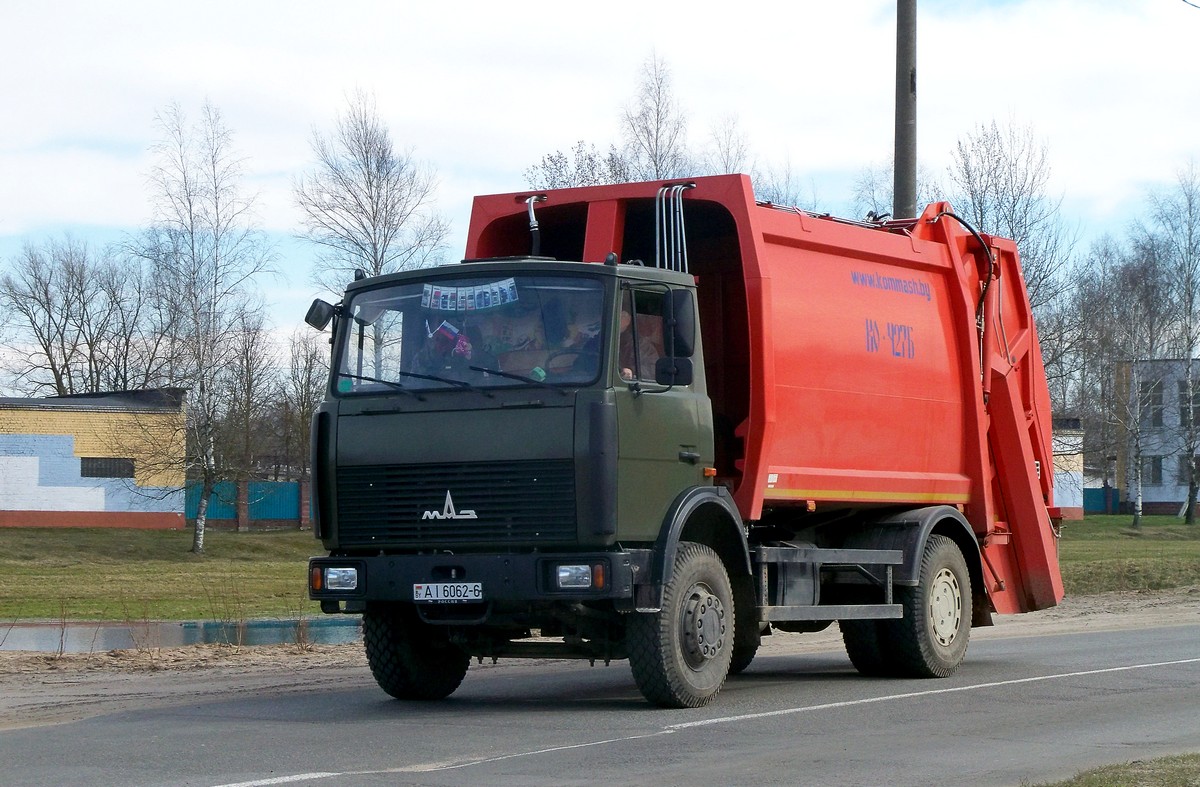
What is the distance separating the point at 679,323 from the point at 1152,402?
2404 inches

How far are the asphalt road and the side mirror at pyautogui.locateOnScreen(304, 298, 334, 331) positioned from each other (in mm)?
2574

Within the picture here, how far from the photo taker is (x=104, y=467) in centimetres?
5191

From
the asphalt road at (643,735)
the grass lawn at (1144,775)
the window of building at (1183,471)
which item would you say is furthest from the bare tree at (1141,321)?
the grass lawn at (1144,775)

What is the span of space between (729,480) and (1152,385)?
58008 mm

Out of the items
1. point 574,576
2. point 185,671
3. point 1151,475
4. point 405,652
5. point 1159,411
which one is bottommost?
point 185,671

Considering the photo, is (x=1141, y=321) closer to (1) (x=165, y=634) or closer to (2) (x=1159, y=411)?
(2) (x=1159, y=411)

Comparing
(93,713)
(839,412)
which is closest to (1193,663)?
(839,412)

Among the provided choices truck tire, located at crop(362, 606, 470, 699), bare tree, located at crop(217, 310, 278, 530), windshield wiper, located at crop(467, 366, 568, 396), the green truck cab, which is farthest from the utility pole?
bare tree, located at crop(217, 310, 278, 530)

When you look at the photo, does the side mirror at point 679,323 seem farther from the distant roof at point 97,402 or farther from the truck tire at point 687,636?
the distant roof at point 97,402

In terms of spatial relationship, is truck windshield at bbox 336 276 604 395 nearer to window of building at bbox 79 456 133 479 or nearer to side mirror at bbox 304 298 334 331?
side mirror at bbox 304 298 334 331

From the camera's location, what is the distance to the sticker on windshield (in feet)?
31.4

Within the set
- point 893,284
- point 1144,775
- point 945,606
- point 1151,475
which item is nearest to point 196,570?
point 945,606

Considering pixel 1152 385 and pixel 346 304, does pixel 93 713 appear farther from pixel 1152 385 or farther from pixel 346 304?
pixel 1152 385

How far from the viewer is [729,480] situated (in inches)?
416
